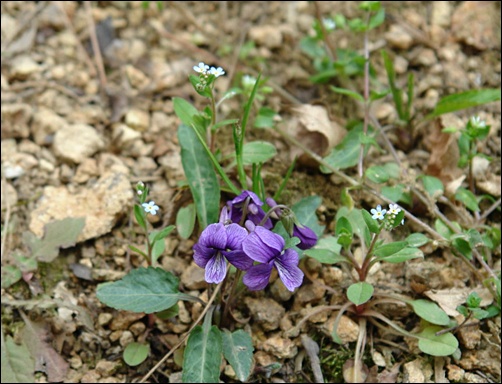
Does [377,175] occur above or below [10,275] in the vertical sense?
above

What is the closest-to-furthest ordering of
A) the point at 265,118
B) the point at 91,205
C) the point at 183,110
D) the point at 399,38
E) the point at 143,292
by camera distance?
the point at 143,292 → the point at 183,110 → the point at 91,205 → the point at 265,118 → the point at 399,38

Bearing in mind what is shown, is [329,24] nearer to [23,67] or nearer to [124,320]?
[23,67]

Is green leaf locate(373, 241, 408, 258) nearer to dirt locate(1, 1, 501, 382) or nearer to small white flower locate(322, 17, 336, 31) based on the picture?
dirt locate(1, 1, 501, 382)

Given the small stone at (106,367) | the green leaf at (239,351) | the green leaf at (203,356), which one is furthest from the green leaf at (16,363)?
the green leaf at (239,351)

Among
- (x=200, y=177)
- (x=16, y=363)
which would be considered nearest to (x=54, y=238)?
(x=16, y=363)

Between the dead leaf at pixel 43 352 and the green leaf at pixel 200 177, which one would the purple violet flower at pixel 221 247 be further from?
the dead leaf at pixel 43 352

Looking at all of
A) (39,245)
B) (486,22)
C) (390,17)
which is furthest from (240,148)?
(486,22)
